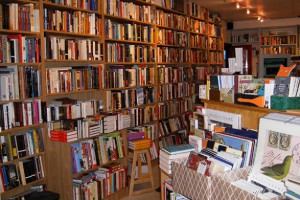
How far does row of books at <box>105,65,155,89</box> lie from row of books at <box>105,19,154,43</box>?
1.33ft

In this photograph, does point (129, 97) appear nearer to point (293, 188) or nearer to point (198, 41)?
point (198, 41)

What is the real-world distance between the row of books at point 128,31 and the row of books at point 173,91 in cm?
84

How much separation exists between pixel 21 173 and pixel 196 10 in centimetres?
465

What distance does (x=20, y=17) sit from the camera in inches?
124

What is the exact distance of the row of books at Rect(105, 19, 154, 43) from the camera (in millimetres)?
4223

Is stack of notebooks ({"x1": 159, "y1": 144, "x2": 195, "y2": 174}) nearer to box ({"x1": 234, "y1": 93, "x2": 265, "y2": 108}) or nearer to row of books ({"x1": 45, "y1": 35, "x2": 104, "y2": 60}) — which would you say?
box ({"x1": 234, "y1": 93, "x2": 265, "y2": 108})

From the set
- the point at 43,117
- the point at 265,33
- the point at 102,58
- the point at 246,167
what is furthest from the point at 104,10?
the point at 265,33

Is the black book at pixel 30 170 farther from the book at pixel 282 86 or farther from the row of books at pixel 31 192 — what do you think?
the book at pixel 282 86

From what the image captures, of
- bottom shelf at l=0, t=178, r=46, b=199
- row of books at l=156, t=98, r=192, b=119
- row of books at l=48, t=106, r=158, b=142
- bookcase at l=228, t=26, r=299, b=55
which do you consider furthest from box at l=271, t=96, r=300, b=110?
bookcase at l=228, t=26, r=299, b=55

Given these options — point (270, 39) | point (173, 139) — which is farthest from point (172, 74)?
point (270, 39)

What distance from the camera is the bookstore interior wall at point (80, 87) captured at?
3.20 m

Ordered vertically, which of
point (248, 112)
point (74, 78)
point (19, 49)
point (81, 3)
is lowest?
point (248, 112)

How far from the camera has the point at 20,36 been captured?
10.4 ft

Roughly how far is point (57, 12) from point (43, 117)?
1134mm
